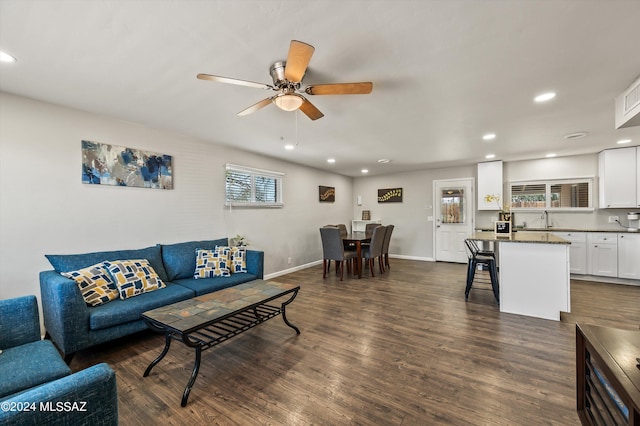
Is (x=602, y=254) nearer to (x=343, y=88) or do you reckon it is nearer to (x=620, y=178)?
(x=620, y=178)

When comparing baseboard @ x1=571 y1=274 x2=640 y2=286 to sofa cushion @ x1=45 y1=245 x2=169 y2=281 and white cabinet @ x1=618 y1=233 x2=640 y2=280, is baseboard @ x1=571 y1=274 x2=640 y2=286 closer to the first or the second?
white cabinet @ x1=618 y1=233 x2=640 y2=280

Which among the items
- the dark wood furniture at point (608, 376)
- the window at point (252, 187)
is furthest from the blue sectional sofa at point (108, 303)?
the dark wood furniture at point (608, 376)

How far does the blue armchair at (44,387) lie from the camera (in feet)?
2.80

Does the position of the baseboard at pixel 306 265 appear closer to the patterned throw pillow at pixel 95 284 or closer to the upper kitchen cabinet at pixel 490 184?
the upper kitchen cabinet at pixel 490 184

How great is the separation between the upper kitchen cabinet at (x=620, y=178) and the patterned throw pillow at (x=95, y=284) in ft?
24.7

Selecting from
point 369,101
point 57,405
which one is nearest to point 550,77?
point 369,101

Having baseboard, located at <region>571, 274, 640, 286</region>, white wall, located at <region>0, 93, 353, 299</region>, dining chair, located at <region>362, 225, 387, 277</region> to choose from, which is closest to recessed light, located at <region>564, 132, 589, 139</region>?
baseboard, located at <region>571, 274, 640, 286</region>

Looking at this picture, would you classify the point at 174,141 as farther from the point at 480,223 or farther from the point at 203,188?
the point at 480,223

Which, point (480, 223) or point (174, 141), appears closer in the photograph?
point (174, 141)

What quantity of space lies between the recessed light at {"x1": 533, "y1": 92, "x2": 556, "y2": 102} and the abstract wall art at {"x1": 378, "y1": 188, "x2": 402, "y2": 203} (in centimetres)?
469

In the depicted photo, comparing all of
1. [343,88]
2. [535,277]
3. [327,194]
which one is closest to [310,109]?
[343,88]

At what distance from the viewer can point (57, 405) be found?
35.1 inches

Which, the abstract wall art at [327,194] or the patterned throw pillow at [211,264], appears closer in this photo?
the patterned throw pillow at [211,264]

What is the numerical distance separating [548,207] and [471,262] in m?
3.01
